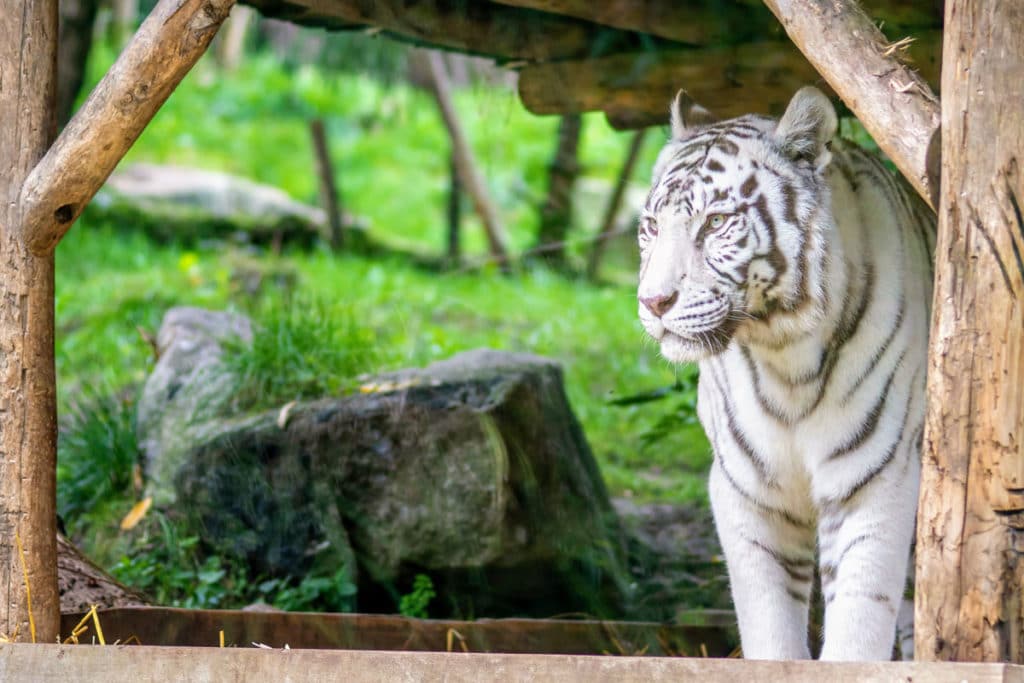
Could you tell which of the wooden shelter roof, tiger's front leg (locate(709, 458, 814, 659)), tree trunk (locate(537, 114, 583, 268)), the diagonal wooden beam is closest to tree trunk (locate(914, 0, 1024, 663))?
tiger's front leg (locate(709, 458, 814, 659))

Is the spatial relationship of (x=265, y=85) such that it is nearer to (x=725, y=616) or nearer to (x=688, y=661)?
(x=725, y=616)

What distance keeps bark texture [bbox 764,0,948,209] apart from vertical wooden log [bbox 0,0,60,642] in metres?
1.83

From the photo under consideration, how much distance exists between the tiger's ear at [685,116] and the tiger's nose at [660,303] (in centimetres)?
74

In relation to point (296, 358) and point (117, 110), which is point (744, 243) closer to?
point (117, 110)

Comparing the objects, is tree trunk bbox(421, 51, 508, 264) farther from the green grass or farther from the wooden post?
the wooden post

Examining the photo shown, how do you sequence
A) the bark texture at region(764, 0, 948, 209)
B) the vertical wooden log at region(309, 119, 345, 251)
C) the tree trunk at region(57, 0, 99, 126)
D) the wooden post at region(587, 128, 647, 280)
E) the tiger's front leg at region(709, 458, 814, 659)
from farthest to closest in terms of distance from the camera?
Result: the vertical wooden log at region(309, 119, 345, 251), the wooden post at region(587, 128, 647, 280), the tree trunk at region(57, 0, 99, 126), the tiger's front leg at region(709, 458, 814, 659), the bark texture at region(764, 0, 948, 209)

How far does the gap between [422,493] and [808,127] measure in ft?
8.20

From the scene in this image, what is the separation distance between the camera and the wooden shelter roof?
14.3 feet

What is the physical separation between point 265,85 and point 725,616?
13023 millimetres

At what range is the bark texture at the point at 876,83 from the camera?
2.43m

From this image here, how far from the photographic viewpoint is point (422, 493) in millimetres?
5043

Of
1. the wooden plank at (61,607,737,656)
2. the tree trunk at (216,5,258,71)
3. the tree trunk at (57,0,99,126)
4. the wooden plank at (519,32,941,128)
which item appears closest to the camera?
the wooden plank at (61,607,737,656)

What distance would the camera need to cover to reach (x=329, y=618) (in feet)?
13.3

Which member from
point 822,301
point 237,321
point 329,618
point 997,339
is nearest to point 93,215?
point 237,321
